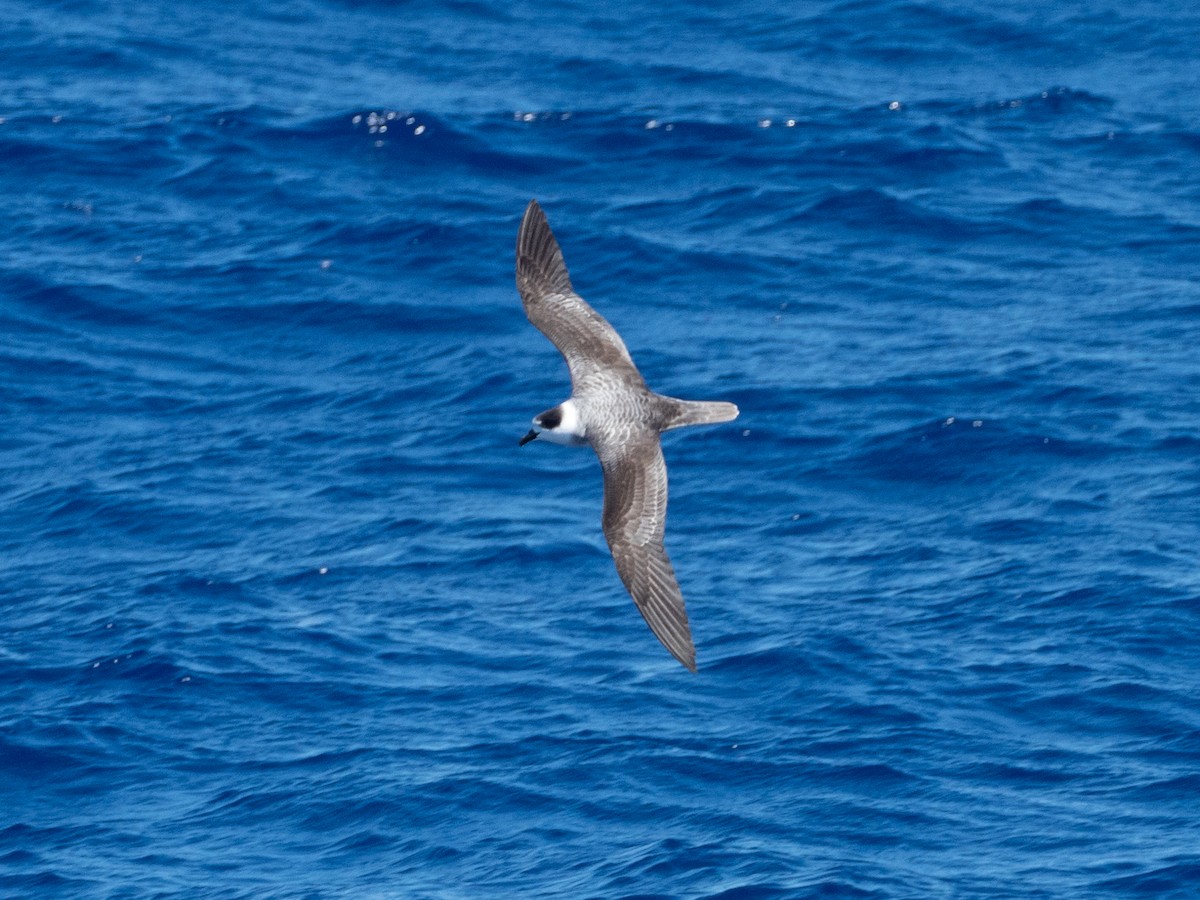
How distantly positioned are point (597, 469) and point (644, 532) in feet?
25.9

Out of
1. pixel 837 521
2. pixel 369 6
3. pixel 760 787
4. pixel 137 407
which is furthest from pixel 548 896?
pixel 369 6

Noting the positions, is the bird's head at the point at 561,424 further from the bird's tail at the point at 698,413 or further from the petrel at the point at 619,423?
the bird's tail at the point at 698,413

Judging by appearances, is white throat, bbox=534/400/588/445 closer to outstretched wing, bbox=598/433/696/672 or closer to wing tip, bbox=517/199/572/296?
outstretched wing, bbox=598/433/696/672

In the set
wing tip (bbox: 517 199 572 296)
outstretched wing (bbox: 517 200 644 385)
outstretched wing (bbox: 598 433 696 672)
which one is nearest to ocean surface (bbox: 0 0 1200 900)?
outstretched wing (bbox: 598 433 696 672)

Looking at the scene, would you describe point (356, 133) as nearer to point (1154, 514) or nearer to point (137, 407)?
point (137, 407)

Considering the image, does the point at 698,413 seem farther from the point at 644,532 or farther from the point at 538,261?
the point at 538,261

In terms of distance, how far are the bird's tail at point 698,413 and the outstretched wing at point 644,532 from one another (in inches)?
7.6

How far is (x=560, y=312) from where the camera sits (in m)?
16.1

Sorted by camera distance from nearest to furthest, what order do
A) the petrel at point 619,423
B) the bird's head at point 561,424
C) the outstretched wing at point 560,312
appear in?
the petrel at point 619,423
the bird's head at point 561,424
the outstretched wing at point 560,312

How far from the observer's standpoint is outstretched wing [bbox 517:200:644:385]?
15.7m

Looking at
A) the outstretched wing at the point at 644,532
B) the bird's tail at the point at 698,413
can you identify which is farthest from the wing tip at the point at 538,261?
the outstretched wing at the point at 644,532

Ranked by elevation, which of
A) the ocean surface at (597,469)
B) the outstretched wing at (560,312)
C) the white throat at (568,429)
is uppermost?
the outstretched wing at (560,312)

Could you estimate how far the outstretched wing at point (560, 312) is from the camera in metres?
15.7

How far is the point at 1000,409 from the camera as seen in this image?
22.7 meters
